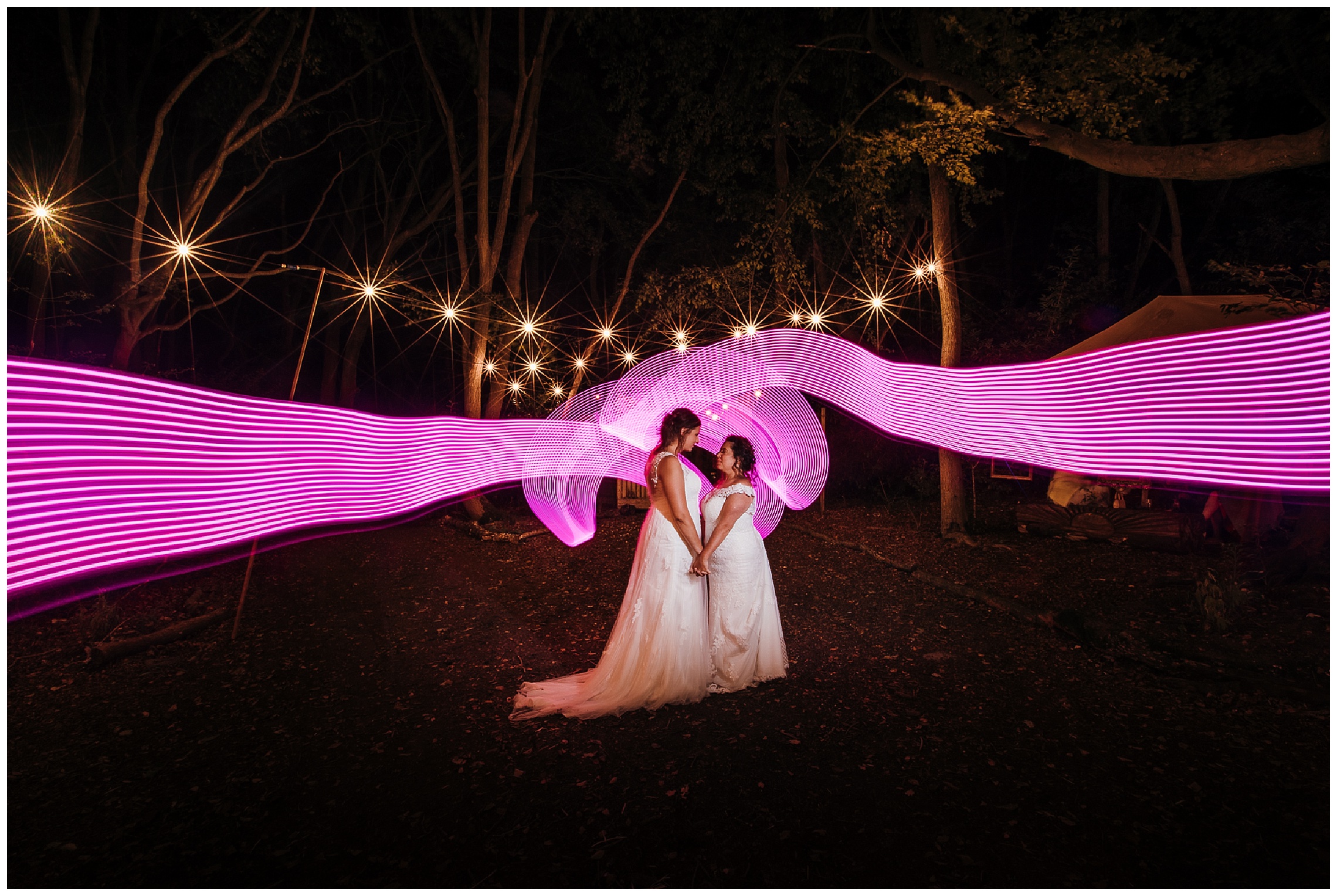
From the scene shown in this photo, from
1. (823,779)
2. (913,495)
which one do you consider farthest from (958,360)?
(823,779)

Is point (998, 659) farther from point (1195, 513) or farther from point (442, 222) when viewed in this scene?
point (442, 222)

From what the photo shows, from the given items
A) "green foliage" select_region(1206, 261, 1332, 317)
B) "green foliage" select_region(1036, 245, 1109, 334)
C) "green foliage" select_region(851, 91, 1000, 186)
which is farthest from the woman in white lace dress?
"green foliage" select_region(1036, 245, 1109, 334)

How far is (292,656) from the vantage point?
240 inches

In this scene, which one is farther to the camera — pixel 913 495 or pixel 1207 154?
pixel 913 495

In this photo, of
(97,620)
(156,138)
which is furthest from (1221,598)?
(156,138)

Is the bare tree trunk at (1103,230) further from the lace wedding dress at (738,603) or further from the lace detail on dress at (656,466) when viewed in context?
the lace detail on dress at (656,466)

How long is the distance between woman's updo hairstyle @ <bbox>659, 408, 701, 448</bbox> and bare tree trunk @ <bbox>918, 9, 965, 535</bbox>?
7.81 metres

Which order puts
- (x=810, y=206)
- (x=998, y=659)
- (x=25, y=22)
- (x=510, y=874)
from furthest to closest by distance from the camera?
(x=810, y=206) < (x=25, y=22) < (x=998, y=659) < (x=510, y=874)

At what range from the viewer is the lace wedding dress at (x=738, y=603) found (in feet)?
17.3

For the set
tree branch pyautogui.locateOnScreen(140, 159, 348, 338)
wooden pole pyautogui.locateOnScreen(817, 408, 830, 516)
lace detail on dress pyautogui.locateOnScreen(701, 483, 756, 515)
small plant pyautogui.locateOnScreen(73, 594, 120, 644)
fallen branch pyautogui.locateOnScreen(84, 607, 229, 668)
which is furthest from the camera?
wooden pole pyautogui.locateOnScreen(817, 408, 830, 516)

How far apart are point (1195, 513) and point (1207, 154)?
596cm

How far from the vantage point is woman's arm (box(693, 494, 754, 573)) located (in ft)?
16.6

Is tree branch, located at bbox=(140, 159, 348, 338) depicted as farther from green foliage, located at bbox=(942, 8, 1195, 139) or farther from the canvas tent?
the canvas tent

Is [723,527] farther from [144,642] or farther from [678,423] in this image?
[144,642]
